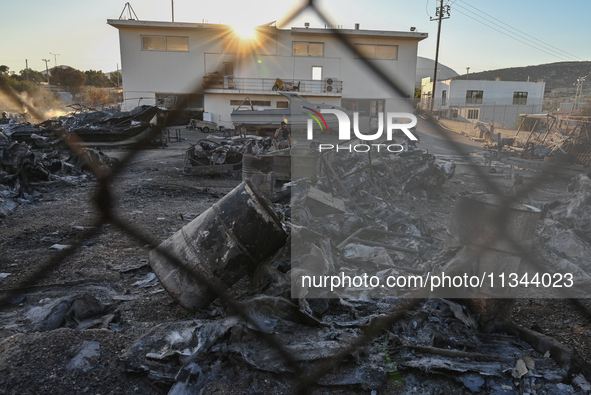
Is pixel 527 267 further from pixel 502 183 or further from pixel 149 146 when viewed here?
pixel 149 146

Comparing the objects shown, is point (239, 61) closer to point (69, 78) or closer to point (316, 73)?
point (316, 73)

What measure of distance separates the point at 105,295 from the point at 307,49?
2129 cm

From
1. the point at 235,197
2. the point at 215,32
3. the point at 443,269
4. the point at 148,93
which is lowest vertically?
the point at 443,269

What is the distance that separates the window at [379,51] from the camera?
2253 centimetres

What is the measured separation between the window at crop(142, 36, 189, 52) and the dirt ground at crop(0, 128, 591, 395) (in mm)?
16014

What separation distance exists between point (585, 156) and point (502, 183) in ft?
17.5

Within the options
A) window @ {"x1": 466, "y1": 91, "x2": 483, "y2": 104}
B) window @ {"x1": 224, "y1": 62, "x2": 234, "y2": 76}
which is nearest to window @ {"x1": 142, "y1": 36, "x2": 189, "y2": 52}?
window @ {"x1": 224, "y1": 62, "x2": 234, "y2": 76}

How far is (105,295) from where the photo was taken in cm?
327

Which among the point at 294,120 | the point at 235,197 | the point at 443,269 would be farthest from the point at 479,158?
the point at 235,197

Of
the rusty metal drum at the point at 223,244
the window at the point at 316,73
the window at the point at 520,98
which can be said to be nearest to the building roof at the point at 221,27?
the window at the point at 316,73

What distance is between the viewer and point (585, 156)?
39.0 ft

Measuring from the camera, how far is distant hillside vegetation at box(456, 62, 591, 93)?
4036cm

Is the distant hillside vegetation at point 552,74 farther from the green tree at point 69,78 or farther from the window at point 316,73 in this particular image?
the green tree at point 69,78

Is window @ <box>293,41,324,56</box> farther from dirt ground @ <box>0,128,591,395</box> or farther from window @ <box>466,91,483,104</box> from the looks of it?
dirt ground @ <box>0,128,591,395</box>
